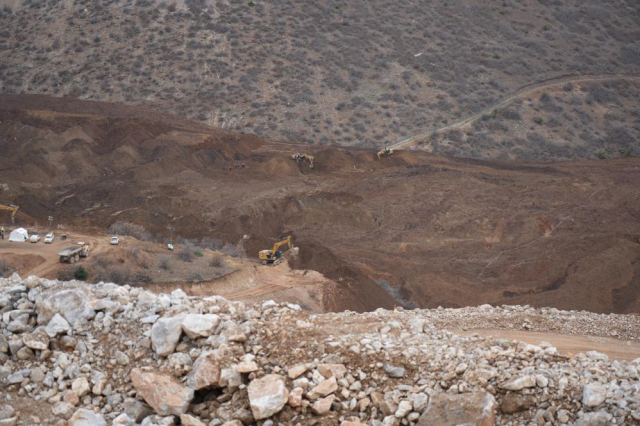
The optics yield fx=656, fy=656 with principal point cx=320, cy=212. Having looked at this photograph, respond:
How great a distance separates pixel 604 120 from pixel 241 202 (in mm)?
39918

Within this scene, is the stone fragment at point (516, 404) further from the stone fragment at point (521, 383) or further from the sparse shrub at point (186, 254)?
the sparse shrub at point (186, 254)

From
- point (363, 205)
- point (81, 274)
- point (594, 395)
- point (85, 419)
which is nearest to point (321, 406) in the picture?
point (85, 419)

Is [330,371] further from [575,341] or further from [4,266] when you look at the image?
[4,266]

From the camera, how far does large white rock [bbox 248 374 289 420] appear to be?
1055 cm

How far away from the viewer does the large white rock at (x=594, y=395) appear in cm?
1012

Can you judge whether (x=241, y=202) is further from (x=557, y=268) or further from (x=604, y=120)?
(x=604, y=120)

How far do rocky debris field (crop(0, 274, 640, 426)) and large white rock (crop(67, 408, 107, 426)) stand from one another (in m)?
0.02

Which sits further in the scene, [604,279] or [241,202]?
[241,202]

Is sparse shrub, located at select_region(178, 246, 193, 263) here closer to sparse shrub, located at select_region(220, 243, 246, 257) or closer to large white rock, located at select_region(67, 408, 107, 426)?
sparse shrub, located at select_region(220, 243, 246, 257)

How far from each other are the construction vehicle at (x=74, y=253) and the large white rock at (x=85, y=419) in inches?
821

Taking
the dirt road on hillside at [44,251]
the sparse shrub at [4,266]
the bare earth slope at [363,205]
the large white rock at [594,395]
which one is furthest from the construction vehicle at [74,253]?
the large white rock at [594,395]

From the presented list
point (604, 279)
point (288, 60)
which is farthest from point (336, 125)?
point (604, 279)

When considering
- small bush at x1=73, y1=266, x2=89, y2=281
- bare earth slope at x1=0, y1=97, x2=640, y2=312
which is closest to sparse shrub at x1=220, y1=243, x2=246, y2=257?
bare earth slope at x1=0, y1=97, x2=640, y2=312

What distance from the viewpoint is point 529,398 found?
10.5 meters
